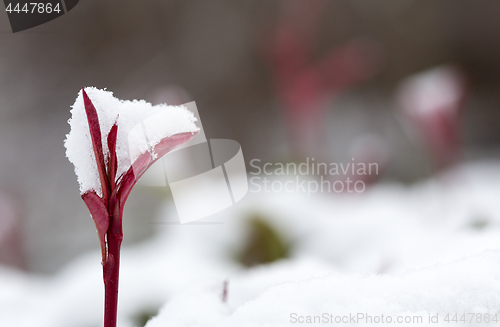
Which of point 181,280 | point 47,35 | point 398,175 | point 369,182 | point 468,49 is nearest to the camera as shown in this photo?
point 181,280

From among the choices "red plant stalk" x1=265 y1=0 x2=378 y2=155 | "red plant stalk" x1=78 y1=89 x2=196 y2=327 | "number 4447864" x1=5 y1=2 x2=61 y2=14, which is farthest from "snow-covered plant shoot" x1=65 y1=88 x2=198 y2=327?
"number 4447864" x1=5 y1=2 x2=61 y2=14

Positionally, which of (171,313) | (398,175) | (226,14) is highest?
(226,14)

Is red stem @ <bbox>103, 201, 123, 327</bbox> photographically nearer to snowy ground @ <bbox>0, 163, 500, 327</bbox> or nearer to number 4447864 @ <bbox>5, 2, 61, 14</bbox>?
snowy ground @ <bbox>0, 163, 500, 327</bbox>

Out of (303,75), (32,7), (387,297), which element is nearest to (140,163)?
(387,297)

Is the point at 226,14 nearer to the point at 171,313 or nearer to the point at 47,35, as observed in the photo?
the point at 47,35

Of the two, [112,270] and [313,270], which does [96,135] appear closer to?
[112,270]

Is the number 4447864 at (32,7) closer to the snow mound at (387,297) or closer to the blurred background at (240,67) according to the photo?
the blurred background at (240,67)

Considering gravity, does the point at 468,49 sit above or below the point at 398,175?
above

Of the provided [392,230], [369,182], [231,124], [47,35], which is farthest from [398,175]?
[47,35]
